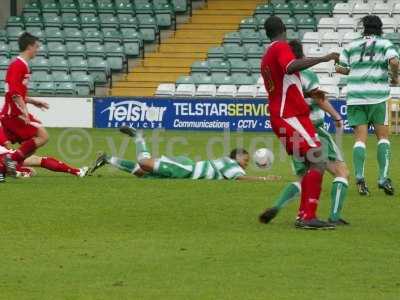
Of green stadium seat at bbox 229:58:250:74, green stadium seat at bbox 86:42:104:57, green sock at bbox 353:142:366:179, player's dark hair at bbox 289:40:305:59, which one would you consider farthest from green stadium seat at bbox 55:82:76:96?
player's dark hair at bbox 289:40:305:59

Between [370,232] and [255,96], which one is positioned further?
[255,96]

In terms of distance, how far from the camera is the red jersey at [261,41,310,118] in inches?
414

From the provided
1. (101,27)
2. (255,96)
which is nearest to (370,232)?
(255,96)

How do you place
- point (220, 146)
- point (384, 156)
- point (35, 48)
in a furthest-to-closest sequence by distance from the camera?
point (220, 146)
point (35, 48)
point (384, 156)

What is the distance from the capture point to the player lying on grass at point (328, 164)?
35.8 feet

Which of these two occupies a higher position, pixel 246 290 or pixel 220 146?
pixel 246 290

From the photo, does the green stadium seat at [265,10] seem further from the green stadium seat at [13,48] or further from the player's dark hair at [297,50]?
the player's dark hair at [297,50]

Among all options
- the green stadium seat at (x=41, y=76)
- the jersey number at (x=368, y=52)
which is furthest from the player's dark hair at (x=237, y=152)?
the green stadium seat at (x=41, y=76)

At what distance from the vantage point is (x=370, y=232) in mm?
10531

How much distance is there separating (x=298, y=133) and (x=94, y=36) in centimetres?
2384

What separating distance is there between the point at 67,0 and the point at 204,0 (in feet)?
13.8

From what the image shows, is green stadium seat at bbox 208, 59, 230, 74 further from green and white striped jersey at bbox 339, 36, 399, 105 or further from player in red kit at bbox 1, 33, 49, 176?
green and white striped jersey at bbox 339, 36, 399, 105

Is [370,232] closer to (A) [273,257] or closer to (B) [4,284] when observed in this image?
(A) [273,257]

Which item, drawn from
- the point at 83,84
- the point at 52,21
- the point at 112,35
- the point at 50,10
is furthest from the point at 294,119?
the point at 50,10
